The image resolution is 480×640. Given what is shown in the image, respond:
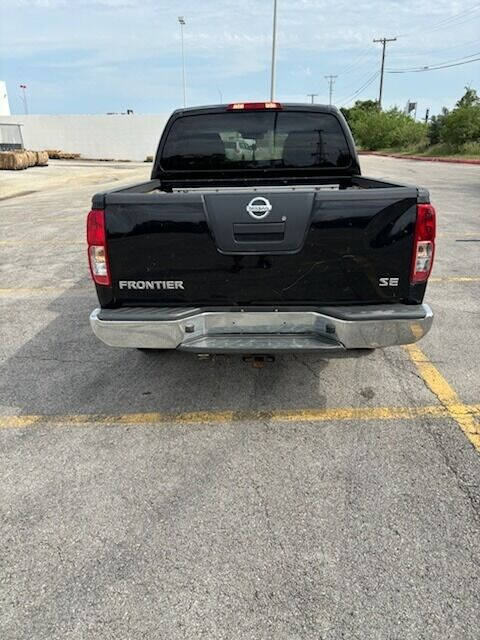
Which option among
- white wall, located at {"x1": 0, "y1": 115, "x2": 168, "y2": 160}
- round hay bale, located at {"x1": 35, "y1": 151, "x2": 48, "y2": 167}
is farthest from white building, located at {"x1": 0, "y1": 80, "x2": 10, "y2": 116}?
round hay bale, located at {"x1": 35, "y1": 151, "x2": 48, "y2": 167}

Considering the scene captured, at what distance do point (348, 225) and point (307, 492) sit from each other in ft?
5.05

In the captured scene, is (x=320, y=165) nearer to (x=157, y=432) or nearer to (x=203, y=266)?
(x=203, y=266)

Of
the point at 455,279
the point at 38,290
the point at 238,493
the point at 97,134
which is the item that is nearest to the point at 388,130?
the point at 97,134

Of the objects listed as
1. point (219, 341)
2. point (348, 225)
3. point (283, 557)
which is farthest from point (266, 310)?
point (283, 557)

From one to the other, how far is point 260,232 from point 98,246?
997 mm

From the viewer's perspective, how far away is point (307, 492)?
8.96ft

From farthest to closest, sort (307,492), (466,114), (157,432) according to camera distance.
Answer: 1. (466,114)
2. (157,432)
3. (307,492)

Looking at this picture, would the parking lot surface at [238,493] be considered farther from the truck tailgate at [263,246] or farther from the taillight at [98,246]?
the taillight at [98,246]

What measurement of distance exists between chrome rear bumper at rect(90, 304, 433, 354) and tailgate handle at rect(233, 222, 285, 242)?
1.47 ft

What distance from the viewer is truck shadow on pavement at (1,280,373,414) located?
3.66 metres

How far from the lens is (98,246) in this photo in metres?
3.02

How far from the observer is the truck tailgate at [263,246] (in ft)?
9.40

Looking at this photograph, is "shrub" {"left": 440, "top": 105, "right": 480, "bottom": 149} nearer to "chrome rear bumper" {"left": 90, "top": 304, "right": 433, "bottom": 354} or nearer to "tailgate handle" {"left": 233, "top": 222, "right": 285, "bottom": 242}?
"chrome rear bumper" {"left": 90, "top": 304, "right": 433, "bottom": 354}

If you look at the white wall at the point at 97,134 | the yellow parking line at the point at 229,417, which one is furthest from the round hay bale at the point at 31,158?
the yellow parking line at the point at 229,417
